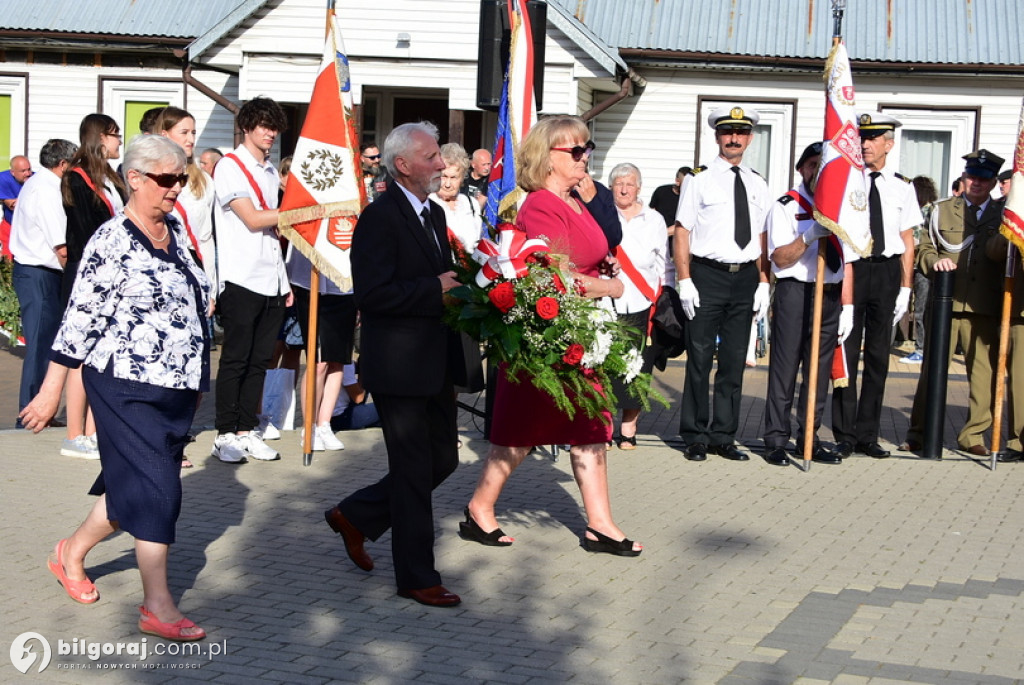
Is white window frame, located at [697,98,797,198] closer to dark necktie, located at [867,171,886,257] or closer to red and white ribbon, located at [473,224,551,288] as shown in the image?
dark necktie, located at [867,171,886,257]

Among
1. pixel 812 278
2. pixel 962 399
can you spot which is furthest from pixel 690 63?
pixel 812 278

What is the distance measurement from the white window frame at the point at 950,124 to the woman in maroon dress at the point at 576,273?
13.4 meters

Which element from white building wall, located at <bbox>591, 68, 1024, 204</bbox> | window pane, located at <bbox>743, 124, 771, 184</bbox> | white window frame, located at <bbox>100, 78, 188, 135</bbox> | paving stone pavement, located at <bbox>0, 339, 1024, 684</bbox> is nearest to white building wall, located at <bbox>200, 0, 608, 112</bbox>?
white window frame, located at <bbox>100, 78, 188, 135</bbox>

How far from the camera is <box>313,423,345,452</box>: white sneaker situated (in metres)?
9.49

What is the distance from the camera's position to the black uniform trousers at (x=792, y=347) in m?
9.58

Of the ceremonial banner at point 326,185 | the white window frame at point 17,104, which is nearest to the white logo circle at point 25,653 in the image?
the ceremonial banner at point 326,185

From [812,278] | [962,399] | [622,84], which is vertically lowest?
[962,399]

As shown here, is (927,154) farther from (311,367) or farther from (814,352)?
(311,367)

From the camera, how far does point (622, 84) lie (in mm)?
18516

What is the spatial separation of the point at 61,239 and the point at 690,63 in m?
11.5

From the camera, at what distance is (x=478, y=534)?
6977 millimetres

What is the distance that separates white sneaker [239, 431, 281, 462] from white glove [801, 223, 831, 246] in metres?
4.06

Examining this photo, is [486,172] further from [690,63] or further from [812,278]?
[690,63]

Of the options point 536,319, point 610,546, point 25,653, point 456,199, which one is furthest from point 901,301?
point 25,653
